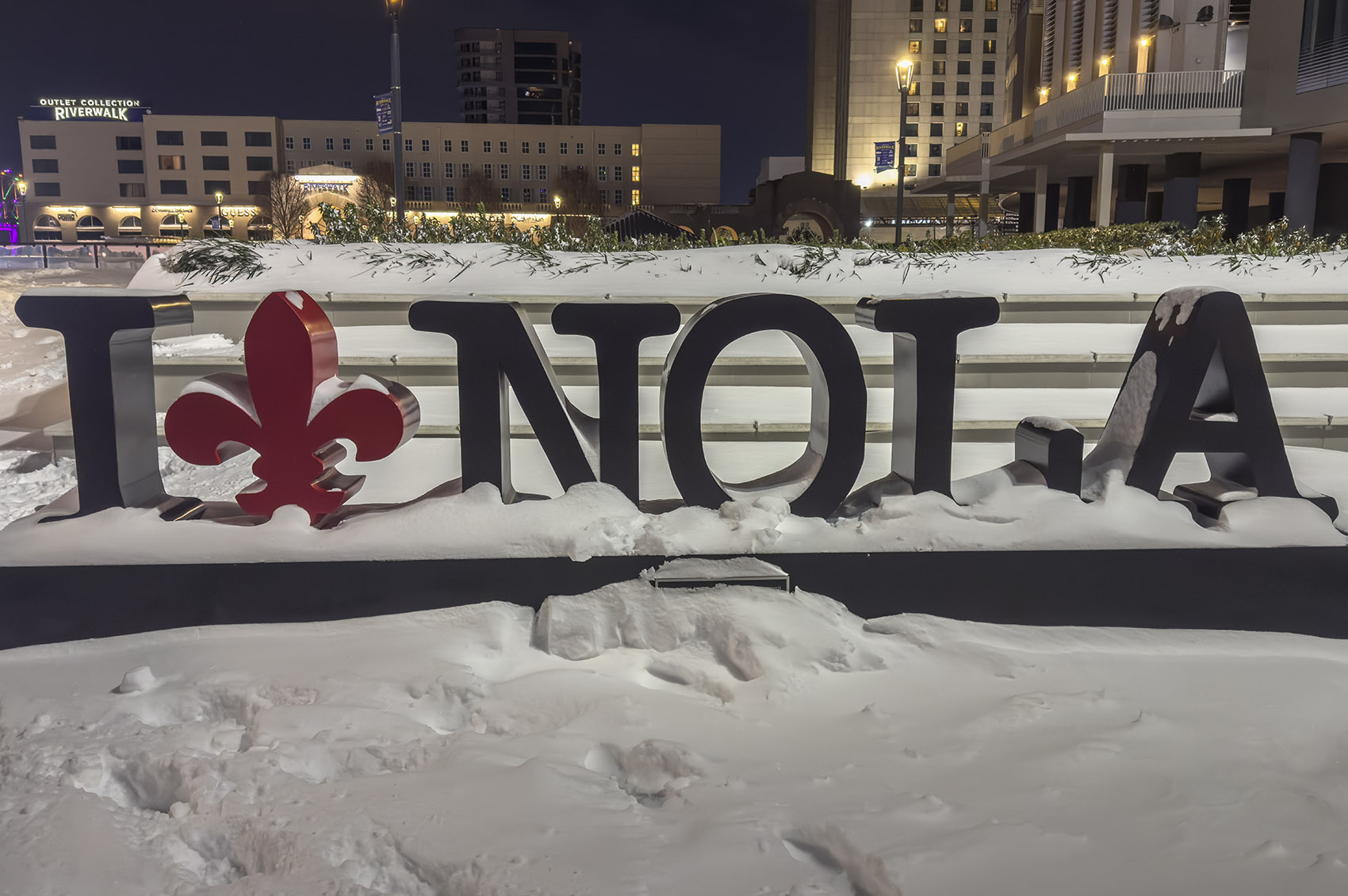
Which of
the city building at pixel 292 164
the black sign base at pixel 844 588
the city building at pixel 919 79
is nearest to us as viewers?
the black sign base at pixel 844 588

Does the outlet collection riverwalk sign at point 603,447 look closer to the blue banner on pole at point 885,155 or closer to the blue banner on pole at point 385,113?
the blue banner on pole at point 385,113

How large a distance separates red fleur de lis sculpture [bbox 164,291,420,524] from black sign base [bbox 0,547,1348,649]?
1.31ft

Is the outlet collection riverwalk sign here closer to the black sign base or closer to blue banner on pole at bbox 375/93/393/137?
the black sign base

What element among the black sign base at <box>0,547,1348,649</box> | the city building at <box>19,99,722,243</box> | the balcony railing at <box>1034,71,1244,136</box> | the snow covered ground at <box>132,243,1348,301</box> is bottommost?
the black sign base at <box>0,547,1348,649</box>

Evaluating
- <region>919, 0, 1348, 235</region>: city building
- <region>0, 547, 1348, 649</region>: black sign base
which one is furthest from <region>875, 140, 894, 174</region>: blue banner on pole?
<region>0, 547, 1348, 649</region>: black sign base

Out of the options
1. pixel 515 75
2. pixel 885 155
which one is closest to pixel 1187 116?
pixel 885 155

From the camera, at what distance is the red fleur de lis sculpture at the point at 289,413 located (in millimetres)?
3766

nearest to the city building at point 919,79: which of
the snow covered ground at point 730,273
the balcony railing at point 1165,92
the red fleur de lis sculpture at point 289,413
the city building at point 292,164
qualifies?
the city building at point 292,164

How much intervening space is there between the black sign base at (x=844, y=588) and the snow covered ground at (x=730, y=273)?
375 cm

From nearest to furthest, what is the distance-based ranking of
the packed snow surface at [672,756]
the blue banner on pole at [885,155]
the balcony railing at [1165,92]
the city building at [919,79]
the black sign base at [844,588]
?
1. the packed snow surface at [672,756]
2. the black sign base at [844,588]
3. the balcony railing at [1165,92]
4. the blue banner on pole at [885,155]
5. the city building at [919,79]

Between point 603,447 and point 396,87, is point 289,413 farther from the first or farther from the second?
point 396,87

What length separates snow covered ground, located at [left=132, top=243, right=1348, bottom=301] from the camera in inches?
293

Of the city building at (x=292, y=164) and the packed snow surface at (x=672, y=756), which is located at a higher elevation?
the city building at (x=292, y=164)

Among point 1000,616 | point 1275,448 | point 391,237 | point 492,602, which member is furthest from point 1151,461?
point 391,237
